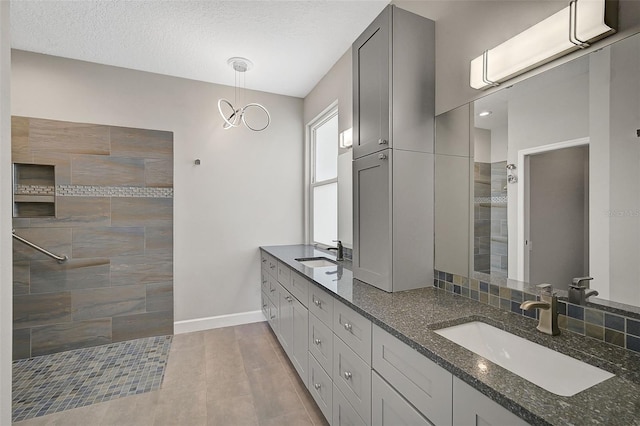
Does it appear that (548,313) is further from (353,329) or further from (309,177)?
(309,177)

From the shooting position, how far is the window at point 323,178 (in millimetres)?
3254

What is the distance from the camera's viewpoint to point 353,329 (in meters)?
1.46

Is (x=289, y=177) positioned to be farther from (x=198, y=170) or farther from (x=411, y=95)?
(x=411, y=95)

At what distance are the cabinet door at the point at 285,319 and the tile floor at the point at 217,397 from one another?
0.20 meters

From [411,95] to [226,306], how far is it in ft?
9.80

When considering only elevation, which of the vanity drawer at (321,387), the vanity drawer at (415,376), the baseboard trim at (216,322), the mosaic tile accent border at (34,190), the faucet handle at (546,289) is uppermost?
the mosaic tile accent border at (34,190)

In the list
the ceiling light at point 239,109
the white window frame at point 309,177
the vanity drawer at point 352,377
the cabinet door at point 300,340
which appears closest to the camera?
the vanity drawer at point 352,377

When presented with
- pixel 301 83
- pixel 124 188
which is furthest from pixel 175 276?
pixel 301 83

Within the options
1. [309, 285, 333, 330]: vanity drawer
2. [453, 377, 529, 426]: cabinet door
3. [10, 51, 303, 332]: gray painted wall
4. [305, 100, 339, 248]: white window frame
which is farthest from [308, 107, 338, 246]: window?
[453, 377, 529, 426]: cabinet door

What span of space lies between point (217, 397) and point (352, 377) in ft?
4.09

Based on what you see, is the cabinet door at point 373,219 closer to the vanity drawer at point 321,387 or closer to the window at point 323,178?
the vanity drawer at point 321,387

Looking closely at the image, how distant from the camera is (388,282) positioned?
1.66 m

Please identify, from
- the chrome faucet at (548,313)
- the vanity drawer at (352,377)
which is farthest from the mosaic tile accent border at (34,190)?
the chrome faucet at (548,313)

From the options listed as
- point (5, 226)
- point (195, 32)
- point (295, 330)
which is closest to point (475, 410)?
point (295, 330)
